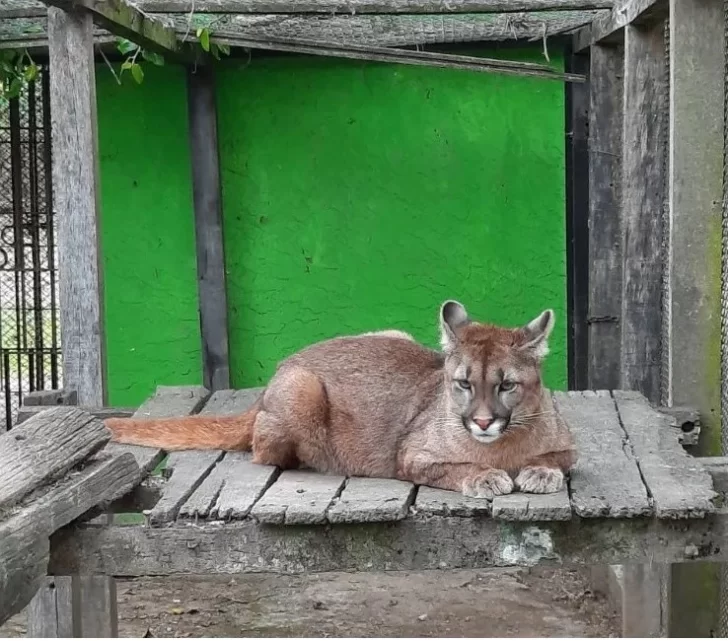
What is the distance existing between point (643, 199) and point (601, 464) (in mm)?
2154

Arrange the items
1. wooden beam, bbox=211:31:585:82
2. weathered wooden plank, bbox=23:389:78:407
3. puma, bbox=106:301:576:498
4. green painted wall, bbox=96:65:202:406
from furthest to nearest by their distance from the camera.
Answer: green painted wall, bbox=96:65:202:406
wooden beam, bbox=211:31:585:82
weathered wooden plank, bbox=23:389:78:407
puma, bbox=106:301:576:498

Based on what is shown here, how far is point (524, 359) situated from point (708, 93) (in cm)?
179

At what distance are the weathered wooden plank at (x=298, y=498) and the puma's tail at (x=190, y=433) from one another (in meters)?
0.42

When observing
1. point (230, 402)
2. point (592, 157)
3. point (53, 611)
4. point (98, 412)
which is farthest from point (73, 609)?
point (592, 157)

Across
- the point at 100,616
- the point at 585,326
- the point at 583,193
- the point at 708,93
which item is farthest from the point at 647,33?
the point at 100,616

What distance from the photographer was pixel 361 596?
25.5 ft

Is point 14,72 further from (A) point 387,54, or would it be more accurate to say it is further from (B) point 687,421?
(B) point 687,421

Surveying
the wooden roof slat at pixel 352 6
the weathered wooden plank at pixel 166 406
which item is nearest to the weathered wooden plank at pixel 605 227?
the wooden roof slat at pixel 352 6

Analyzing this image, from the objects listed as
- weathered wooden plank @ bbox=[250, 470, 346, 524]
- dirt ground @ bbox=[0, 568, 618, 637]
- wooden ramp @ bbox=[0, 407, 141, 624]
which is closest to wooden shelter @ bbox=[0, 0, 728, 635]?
wooden ramp @ bbox=[0, 407, 141, 624]

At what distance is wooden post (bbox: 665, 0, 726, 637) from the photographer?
5344 mm

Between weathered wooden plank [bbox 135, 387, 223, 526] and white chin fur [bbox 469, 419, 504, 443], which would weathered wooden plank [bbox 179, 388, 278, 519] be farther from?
white chin fur [bbox 469, 419, 504, 443]

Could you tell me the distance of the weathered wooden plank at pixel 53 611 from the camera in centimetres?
576

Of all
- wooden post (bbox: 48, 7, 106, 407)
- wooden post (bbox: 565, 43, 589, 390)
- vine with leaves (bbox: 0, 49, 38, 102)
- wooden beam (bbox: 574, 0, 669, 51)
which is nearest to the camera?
wooden post (bbox: 48, 7, 106, 407)

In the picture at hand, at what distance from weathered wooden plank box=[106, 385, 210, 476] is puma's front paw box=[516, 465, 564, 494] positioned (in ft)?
5.31
